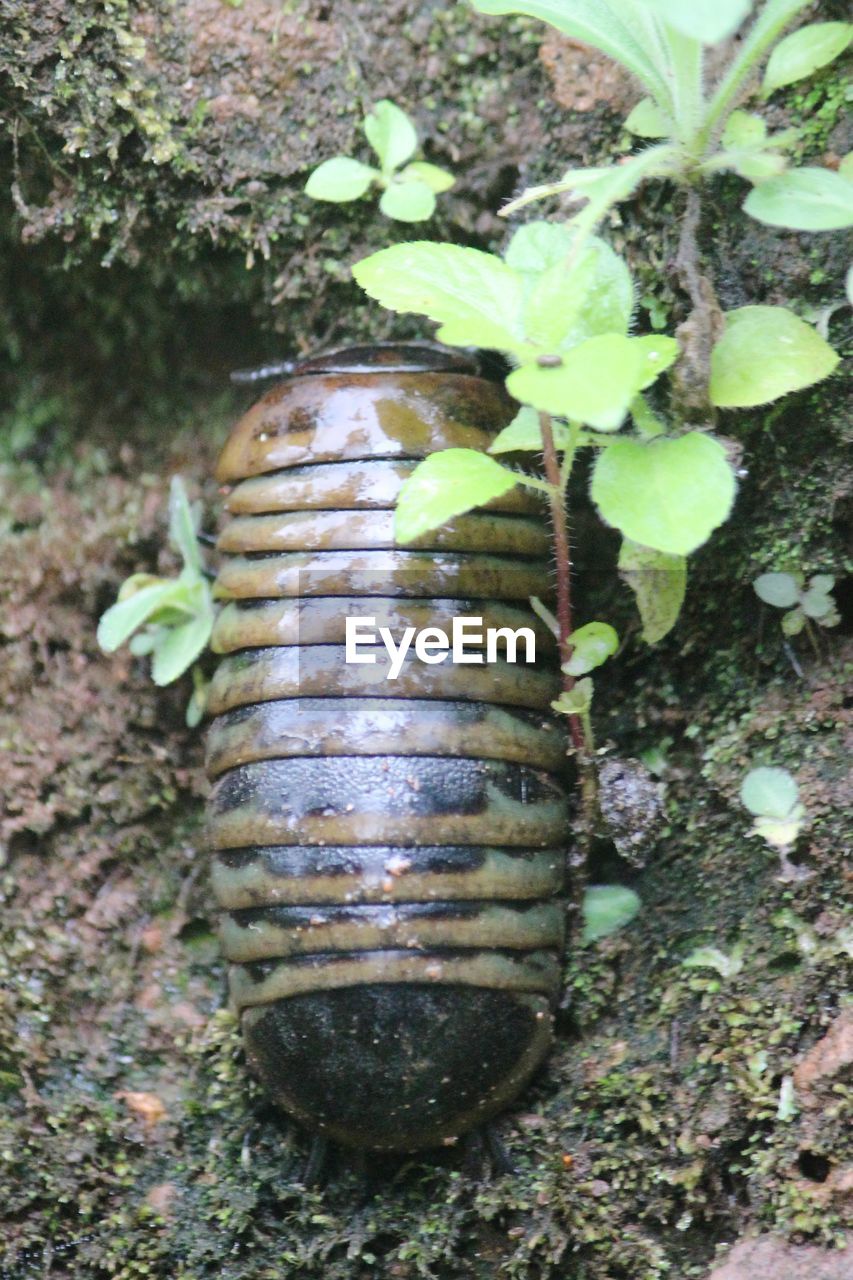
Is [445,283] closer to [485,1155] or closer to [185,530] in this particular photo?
[185,530]

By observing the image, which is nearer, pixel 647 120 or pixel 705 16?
pixel 705 16

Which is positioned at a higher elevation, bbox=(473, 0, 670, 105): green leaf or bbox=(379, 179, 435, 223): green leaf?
bbox=(379, 179, 435, 223): green leaf

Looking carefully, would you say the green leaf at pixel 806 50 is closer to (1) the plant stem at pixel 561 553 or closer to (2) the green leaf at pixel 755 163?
(2) the green leaf at pixel 755 163

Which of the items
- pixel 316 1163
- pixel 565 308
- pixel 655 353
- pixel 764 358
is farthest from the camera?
pixel 316 1163

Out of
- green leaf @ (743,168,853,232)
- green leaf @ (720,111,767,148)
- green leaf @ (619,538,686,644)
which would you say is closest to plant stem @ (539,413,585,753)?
green leaf @ (619,538,686,644)

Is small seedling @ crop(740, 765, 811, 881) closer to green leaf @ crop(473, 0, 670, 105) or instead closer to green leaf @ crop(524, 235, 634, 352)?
green leaf @ crop(524, 235, 634, 352)

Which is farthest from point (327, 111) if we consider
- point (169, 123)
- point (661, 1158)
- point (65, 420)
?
point (661, 1158)

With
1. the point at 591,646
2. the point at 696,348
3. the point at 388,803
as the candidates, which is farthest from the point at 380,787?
the point at 696,348

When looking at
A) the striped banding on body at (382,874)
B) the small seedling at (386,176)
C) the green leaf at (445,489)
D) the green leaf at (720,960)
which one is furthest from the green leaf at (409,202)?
the green leaf at (720,960)
